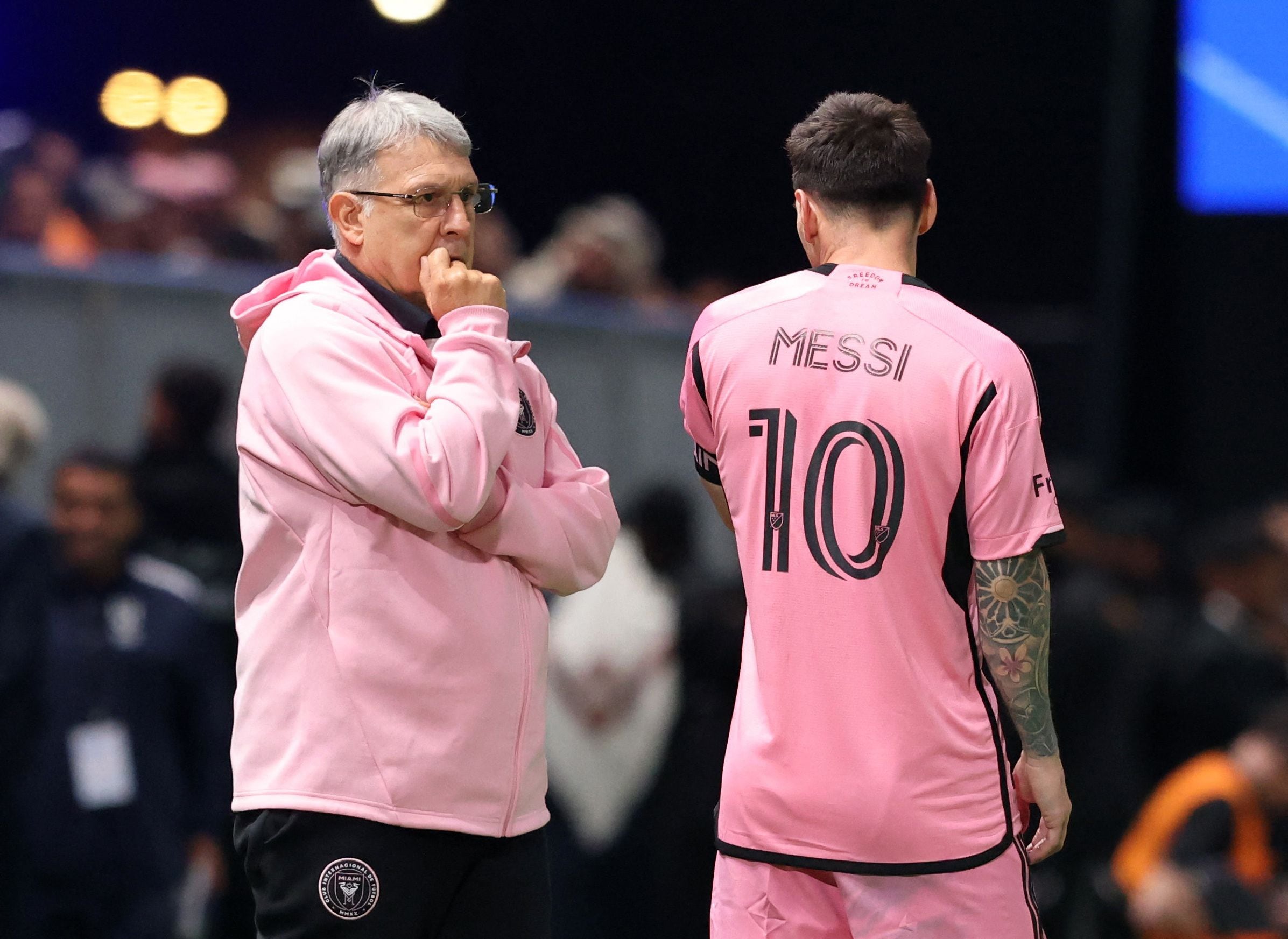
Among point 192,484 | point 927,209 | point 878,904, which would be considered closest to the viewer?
point 878,904

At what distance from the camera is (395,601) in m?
2.38

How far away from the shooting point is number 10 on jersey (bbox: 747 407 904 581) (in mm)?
2447

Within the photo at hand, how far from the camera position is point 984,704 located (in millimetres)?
2531

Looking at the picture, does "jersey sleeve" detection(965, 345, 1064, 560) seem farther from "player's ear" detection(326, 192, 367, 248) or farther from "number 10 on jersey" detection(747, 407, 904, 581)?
"player's ear" detection(326, 192, 367, 248)

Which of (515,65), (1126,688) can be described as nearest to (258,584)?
(1126,688)

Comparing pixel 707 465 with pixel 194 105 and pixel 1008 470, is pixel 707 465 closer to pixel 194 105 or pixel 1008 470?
pixel 1008 470

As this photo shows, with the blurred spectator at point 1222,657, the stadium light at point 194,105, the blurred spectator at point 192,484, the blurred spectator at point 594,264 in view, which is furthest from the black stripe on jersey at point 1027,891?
the stadium light at point 194,105

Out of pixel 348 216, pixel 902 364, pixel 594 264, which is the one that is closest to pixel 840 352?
pixel 902 364

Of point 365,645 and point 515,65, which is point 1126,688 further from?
point 515,65

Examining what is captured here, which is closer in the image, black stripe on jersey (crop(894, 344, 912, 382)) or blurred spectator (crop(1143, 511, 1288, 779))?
black stripe on jersey (crop(894, 344, 912, 382))

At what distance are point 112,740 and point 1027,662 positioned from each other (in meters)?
3.15

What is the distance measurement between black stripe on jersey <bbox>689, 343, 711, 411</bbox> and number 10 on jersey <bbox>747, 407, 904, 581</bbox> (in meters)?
0.12

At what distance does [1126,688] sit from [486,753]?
3.97m

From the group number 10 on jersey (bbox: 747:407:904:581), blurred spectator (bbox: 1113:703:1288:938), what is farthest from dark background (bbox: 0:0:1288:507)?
number 10 on jersey (bbox: 747:407:904:581)
